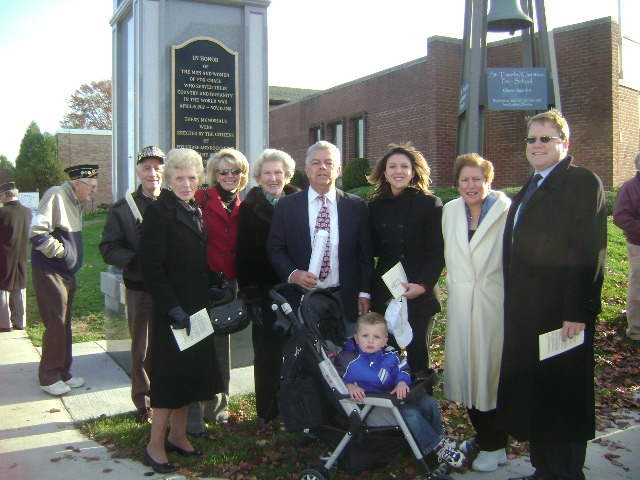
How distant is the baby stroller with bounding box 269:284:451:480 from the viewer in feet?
11.9

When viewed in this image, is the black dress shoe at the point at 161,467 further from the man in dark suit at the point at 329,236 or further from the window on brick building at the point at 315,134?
the window on brick building at the point at 315,134

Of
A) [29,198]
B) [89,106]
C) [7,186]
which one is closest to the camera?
[7,186]

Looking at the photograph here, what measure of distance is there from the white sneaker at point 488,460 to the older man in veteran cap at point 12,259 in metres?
7.09

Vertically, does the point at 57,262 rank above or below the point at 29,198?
below

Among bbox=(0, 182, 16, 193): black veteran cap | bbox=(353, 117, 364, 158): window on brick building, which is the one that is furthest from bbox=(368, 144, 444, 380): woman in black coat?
bbox=(353, 117, 364, 158): window on brick building

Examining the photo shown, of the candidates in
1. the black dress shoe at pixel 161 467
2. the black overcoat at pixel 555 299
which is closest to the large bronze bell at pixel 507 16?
the black overcoat at pixel 555 299

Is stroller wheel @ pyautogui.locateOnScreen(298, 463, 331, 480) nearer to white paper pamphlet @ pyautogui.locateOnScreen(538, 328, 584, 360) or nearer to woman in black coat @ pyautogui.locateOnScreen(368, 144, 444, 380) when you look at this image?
woman in black coat @ pyautogui.locateOnScreen(368, 144, 444, 380)

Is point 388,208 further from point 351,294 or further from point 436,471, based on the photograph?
point 436,471

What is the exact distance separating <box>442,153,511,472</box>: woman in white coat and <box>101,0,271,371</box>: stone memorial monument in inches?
107

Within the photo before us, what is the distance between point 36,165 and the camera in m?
35.0

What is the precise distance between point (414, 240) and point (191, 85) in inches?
127

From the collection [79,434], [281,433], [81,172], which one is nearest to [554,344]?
[281,433]

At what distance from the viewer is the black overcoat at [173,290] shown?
3.86 meters

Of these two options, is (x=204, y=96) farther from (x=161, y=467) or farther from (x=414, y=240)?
(x=161, y=467)
